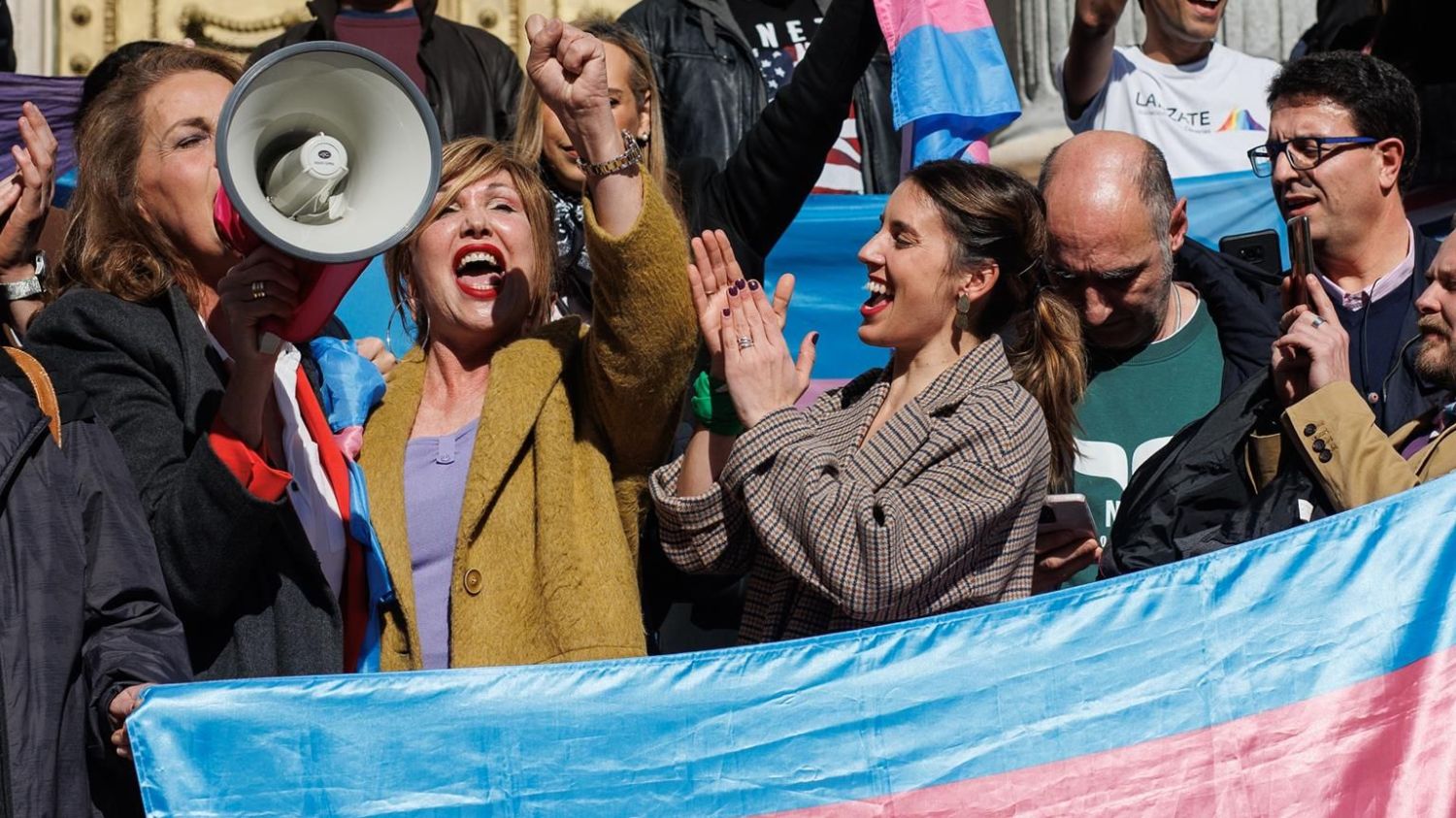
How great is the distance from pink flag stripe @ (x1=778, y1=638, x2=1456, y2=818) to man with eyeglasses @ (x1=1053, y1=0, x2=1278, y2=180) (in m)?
3.01

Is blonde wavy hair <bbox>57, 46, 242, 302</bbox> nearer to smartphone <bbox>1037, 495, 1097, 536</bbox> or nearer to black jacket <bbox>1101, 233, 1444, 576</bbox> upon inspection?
smartphone <bbox>1037, 495, 1097, 536</bbox>

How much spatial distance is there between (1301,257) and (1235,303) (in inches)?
20.3

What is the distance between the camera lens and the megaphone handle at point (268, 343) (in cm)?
341

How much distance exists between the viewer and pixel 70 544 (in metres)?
3.19

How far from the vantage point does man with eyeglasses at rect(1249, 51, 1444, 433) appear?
14.3 ft

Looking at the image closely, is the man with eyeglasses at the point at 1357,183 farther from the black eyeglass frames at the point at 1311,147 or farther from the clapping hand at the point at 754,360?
the clapping hand at the point at 754,360

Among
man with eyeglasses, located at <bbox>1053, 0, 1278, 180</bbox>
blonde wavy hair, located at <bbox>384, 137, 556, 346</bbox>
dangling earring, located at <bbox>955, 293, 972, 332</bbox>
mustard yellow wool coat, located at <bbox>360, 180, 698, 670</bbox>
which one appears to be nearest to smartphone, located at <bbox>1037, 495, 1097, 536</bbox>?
dangling earring, located at <bbox>955, 293, 972, 332</bbox>

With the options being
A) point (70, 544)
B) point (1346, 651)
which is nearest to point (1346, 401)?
point (1346, 651)

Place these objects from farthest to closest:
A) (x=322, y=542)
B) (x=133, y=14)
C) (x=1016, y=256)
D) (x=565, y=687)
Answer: (x=133, y=14) < (x=1016, y=256) < (x=322, y=542) < (x=565, y=687)

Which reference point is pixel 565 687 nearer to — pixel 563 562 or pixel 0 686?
pixel 563 562

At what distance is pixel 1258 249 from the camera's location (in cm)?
493

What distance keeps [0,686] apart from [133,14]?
581 cm

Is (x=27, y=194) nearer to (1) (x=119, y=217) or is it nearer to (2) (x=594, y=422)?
(1) (x=119, y=217)

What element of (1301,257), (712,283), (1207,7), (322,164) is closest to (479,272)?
(712,283)
